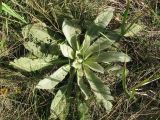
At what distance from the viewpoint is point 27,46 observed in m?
2.42

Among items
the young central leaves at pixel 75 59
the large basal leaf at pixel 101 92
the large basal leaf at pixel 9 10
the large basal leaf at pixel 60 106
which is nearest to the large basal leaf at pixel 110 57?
the young central leaves at pixel 75 59

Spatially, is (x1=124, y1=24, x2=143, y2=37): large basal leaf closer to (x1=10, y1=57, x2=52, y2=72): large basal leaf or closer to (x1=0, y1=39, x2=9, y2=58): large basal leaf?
(x1=10, y1=57, x2=52, y2=72): large basal leaf

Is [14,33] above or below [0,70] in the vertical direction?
above

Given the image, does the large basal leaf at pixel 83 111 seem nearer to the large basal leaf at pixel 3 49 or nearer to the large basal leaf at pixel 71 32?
→ the large basal leaf at pixel 71 32

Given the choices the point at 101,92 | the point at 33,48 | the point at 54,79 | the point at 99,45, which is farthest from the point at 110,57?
the point at 33,48

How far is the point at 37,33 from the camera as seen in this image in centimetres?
245

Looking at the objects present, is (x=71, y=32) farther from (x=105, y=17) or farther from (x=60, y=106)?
(x=60, y=106)

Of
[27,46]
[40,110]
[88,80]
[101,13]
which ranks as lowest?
[40,110]

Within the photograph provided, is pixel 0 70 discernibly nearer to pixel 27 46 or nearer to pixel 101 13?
pixel 27 46

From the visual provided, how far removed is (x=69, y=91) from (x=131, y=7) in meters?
0.72

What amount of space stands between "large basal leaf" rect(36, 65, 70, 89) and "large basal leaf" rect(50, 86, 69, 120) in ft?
0.23

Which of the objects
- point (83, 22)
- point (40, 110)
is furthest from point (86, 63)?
point (40, 110)

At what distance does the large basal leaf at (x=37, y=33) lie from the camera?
8.01 feet

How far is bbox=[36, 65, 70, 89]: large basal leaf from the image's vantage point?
2359 mm
